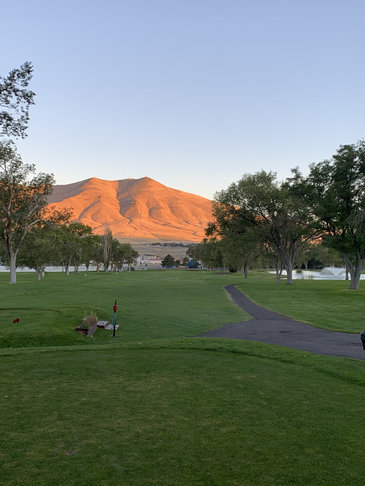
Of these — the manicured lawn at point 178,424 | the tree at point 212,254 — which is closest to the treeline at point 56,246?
the tree at point 212,254

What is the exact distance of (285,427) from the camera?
6824 millimetres

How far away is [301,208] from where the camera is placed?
69062mm

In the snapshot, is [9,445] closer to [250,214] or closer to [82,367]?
[82,367]

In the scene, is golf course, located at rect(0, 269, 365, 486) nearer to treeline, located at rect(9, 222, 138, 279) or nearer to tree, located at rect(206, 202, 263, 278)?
treeline, located at rect(9, 222, 138, 279)

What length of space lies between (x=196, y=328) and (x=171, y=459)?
18904mm

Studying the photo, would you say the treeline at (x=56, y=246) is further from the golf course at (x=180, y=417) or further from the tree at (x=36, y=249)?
the golf course at (x=180, y=417)

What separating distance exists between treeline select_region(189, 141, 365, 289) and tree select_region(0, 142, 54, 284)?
32.9 meters

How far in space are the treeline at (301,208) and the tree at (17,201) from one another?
1294 inches

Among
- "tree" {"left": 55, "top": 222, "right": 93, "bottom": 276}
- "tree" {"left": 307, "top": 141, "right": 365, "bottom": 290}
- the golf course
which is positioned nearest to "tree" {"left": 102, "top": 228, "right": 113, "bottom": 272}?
"tree" {"left": 55, "top": 222, "right": 93, "bottom": 276}

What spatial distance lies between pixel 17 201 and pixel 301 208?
51.7 m

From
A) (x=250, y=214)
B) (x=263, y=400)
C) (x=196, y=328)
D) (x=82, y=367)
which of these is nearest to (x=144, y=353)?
(x=82, y=367)

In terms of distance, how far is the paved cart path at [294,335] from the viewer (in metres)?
17.0

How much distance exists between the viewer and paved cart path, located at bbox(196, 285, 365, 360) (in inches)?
670

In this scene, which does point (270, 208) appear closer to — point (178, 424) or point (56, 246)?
point (56, 246)
